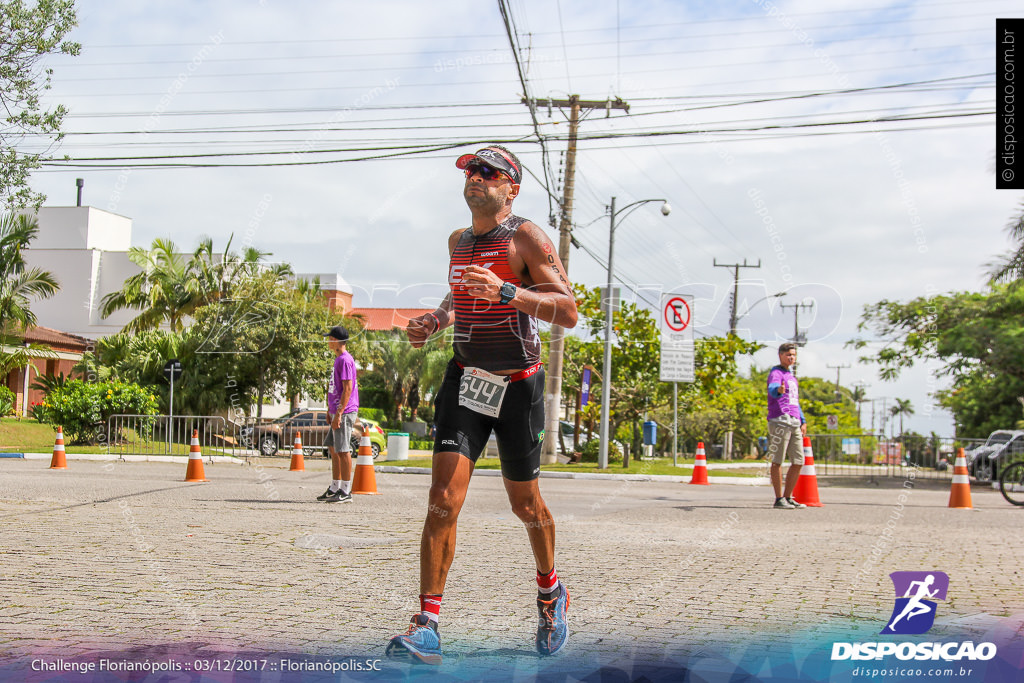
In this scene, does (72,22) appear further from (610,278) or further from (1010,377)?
(1010,377)

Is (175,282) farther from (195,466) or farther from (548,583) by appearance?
(548,583)

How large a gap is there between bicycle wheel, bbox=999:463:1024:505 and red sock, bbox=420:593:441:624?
12067 millimetres

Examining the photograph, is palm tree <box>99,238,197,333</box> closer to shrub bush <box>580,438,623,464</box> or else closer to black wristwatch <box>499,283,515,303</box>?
shrub bush <box>580,438,623,464</box>

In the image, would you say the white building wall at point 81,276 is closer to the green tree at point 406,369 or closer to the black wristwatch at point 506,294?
the green tree at point 406,369

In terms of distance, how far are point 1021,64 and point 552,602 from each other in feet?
22.9

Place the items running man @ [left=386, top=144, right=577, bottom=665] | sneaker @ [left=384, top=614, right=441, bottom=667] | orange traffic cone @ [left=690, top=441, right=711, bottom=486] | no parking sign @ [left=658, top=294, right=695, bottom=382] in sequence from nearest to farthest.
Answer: sneaker @ [left=384, top=614, right=441, bottom=667], running man @ [left=386, top=144, right=577, bottom=665], orange traffic cone @ [left=690, top=441, right=711, bottom=486], no parking sign @ [left=658, top=294, right=695, bottom=382]

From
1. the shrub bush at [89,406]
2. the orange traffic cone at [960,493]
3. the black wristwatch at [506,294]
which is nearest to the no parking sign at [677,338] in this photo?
the orange traffic cone at [960,493]

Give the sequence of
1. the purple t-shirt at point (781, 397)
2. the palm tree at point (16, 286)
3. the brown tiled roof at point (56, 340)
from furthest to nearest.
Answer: the brown tiled roof at point (56, 340) < the palm tree at point (16, 286) < the purple t-shirt at point (781, 397)

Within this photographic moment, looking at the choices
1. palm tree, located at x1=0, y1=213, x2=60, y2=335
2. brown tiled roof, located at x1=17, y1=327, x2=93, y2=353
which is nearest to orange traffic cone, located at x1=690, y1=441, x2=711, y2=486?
palm tree, located at x1=0, y1=213, x2=60, y2=335

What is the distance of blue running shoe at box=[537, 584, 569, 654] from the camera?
3.84 meters

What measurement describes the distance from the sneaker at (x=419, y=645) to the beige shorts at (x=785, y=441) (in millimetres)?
8389

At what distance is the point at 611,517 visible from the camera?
10164 millimetres

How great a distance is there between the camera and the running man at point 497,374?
3734mm

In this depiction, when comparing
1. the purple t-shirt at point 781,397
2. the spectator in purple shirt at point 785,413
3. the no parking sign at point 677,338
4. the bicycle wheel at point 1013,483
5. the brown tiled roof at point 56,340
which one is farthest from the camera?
the brown tiled roof at point 56,340
